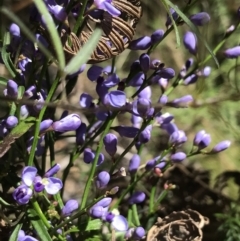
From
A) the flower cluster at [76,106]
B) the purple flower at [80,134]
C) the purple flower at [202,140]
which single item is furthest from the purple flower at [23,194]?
the purple flower at [202,140]

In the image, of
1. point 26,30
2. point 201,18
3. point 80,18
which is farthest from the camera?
point 201,18

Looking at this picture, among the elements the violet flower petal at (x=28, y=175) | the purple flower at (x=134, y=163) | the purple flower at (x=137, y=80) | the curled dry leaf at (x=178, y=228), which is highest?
the violet flower petal at (x=28, y=175)

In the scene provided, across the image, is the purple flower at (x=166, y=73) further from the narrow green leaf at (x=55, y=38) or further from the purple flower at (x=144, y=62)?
the narrow green leaf at (x=55, y=38)

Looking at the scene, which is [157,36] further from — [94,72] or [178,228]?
[178,228]

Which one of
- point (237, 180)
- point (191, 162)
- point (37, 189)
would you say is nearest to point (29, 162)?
point (37, 189)

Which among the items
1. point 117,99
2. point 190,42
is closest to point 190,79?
point 190,42

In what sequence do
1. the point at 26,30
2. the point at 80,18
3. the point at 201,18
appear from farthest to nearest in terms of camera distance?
1. the point at 201,18
2. the point at 80,18
3. the point at 26,30

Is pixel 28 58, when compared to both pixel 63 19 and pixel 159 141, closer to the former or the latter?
pixel 63 19
